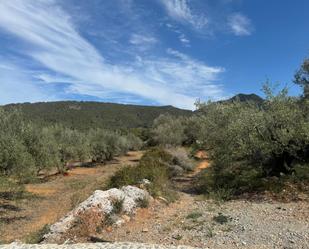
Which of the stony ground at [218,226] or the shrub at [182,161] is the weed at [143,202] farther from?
the shrub at [182,161]

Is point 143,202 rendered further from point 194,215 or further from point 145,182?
point 145,182

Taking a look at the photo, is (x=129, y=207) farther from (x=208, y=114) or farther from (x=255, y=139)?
(x=208, y=114)

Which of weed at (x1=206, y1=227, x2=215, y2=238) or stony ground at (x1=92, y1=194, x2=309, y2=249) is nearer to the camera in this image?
stony ground at (x1=92, y1=194, x2=309, y2=249)

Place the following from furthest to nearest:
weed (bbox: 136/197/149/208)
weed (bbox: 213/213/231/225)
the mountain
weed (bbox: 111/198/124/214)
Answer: the mountain, weed (bbox: 136/197/149/208), weed (bbox: 111/198/124/214), weed (bbox: 213/213/231/225)

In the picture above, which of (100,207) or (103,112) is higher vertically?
(103,112)

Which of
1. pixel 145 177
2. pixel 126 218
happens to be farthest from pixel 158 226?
pixel 145 177

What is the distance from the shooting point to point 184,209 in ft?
56.2

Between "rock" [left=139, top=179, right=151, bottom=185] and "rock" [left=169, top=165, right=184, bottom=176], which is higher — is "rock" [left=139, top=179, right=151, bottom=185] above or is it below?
above

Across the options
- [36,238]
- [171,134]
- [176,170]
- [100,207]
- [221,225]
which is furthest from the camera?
[171,134]

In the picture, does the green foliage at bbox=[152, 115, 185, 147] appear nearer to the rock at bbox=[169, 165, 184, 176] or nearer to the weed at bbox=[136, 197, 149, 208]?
the rock at bbox=[169, 165, 184, 176]

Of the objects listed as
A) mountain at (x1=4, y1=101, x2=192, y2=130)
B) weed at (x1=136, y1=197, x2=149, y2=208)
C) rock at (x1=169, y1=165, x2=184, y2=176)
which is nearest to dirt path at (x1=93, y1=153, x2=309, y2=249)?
weed at (x1=136, y1=197, x2=149, y2=208)

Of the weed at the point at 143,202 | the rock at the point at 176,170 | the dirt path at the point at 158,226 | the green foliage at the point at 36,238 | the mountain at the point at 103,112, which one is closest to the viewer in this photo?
the dirt path at the point at 158,226

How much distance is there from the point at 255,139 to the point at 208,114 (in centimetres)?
845

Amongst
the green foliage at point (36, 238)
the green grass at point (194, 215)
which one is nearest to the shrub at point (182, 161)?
the green grass at point (194, 215)
